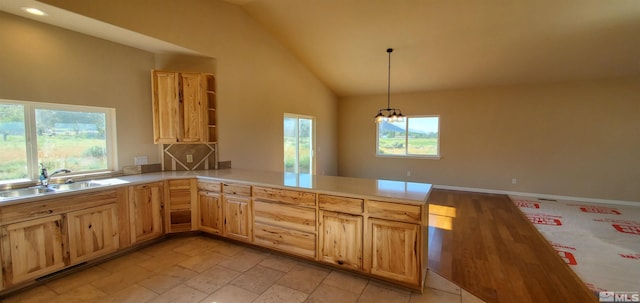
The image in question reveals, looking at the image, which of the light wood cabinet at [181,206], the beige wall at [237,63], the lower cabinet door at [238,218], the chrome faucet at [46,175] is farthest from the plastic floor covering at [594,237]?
the chrome faucet at [46,175]

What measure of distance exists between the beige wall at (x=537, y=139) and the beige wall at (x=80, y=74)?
5.67 m

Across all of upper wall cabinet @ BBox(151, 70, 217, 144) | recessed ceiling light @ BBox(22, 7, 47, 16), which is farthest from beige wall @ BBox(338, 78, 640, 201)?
recessed ceiling light @ BBox(22, 7, 47, 16)

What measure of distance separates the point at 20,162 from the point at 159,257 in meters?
1.72

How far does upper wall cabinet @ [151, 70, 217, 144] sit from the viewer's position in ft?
12.1

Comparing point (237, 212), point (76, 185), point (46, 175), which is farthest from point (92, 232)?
point (237, 212)

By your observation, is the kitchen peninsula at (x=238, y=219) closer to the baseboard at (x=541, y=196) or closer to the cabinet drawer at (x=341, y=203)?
the cabinet drawer at (x=341, y=203)

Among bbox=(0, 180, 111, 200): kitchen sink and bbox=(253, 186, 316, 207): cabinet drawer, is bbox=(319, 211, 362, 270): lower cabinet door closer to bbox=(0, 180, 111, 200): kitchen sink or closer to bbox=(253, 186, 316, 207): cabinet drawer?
bbox=(253, 186, 316, 207): cabinet drawer

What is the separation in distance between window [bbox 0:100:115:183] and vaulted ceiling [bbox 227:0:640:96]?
2.68 metres

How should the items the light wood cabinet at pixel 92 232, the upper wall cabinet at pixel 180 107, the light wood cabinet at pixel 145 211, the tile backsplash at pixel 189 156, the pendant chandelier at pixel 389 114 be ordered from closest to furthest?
1. the light wood cabinet at pixel 92 232
2. the light wood cabinet at pixel 145 211
3. the upper wall cabinet at pixel 180 107
4. the tile backsplash at pixel 189 156
5. the pendant chandelier at pixel 389 114

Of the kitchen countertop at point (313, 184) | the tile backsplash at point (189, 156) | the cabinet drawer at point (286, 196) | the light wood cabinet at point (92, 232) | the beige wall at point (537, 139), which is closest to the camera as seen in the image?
the kitchen countertop at point (313, 184)

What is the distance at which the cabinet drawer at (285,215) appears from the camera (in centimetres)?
281

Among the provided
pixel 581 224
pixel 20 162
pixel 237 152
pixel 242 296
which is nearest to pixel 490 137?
pixel 581 224

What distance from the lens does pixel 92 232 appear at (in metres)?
2.81

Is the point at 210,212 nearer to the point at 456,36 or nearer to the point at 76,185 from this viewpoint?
the point at 76,185
